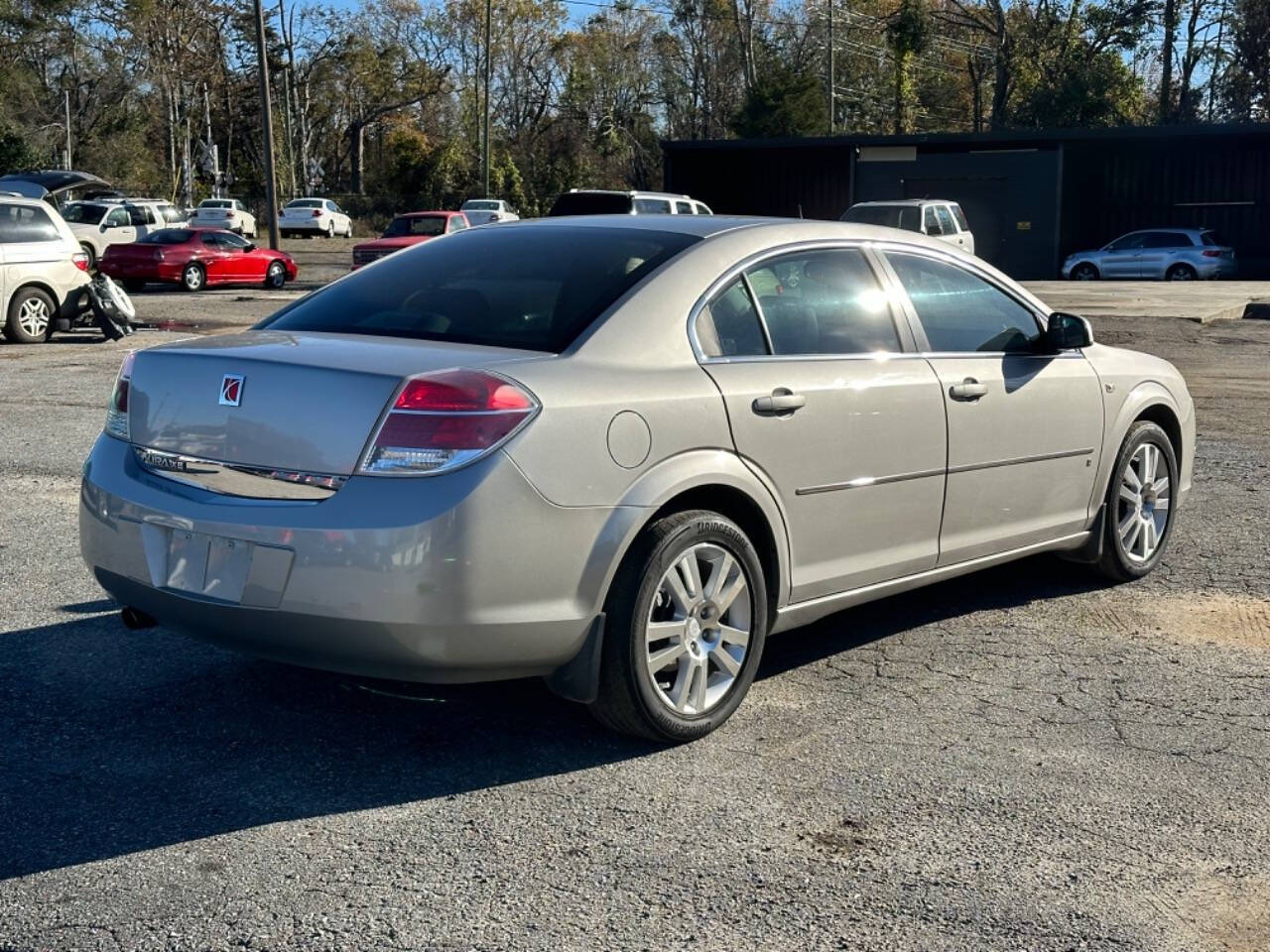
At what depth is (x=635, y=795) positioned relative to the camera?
416 centimetres

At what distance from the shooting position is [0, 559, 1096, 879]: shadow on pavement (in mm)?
3941

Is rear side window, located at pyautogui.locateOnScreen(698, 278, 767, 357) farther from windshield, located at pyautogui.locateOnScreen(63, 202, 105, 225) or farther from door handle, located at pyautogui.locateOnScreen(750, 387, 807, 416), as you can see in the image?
windshield, located at pyautogui.locateOnScreen(63, 202, 105, 225)

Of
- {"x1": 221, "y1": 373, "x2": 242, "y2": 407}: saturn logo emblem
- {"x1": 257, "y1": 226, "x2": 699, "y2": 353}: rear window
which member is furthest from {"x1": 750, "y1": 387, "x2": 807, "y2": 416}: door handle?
{"x1": 221, "y1": 373, "x2": 242, "y2": 407}: saturn logo emblem

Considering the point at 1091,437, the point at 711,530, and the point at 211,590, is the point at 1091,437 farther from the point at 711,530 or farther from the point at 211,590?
the point at 211,590

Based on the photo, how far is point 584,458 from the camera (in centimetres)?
419

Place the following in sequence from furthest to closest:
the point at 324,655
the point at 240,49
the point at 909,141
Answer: the point at 240,49 < the point at 909,141 < the point at 324,655

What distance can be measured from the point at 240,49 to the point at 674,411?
84.1 metres

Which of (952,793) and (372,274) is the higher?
(372,274)

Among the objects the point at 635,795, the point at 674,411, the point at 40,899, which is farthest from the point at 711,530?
the point at 40,899

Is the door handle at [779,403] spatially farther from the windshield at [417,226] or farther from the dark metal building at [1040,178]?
the dark metal building at [1040,178]

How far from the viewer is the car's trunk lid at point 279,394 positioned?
409 cm

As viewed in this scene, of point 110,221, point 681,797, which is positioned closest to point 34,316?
point 681,797

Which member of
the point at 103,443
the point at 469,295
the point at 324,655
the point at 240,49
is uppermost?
the point at 240,49

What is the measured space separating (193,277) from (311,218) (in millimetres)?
28326
